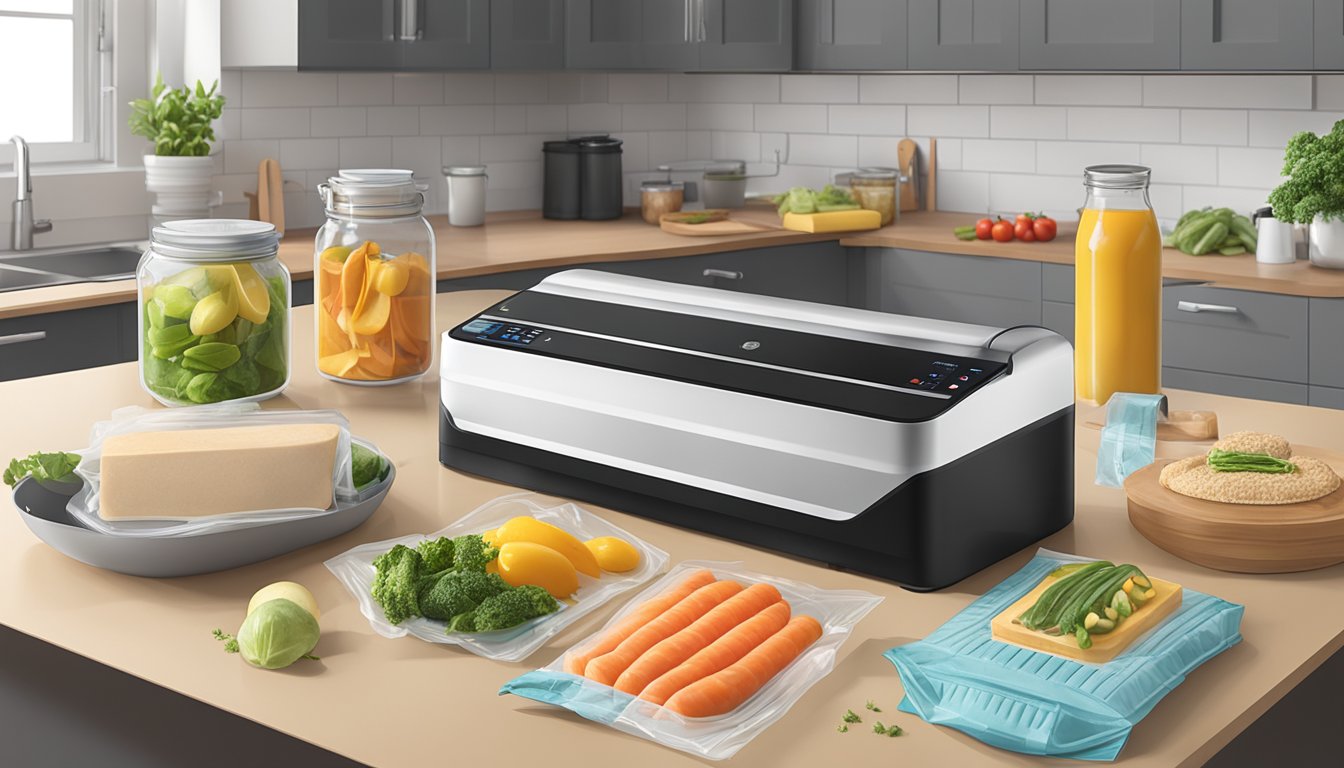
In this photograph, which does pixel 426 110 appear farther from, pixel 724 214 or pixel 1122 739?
pixel 1122 739

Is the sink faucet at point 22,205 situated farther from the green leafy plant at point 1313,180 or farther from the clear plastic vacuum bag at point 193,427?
the green leafy plant at point 1313,180

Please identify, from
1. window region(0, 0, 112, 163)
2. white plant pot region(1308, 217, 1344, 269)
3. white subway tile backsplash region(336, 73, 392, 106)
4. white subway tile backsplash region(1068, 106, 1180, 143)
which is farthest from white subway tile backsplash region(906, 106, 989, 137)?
window region(0, 0, 112, 163)

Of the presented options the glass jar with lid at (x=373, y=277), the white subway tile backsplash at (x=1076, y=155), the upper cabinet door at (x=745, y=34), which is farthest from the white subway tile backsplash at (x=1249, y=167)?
the glass jar with lid at (x=373, y=277)

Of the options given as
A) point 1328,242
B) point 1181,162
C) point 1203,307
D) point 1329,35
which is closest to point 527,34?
point 1181,162

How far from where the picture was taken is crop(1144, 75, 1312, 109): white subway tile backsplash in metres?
3.81

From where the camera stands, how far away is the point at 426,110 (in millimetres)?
4492

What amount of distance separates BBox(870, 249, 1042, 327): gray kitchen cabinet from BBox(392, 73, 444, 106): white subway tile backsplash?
5.11 feet

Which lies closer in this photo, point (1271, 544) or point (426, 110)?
point (1271, 544)

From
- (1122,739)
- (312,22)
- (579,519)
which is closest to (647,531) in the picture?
(579,519)

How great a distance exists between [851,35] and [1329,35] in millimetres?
1483

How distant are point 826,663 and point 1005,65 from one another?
3309 mm

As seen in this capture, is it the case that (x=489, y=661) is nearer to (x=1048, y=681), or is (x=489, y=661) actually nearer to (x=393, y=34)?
(x=1048, y=681)

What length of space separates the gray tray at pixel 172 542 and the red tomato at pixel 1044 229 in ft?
10.0

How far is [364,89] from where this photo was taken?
4340mm
